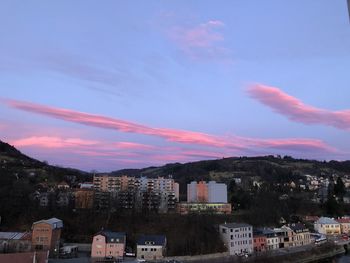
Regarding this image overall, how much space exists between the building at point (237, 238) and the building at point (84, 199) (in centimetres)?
1560

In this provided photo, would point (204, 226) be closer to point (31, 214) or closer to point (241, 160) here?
point (31, 214)

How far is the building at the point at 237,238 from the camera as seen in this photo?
32.1 m

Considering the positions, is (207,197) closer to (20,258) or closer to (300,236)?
(300,236)

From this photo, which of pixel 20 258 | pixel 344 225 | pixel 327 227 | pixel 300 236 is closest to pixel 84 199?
pixel 300 236

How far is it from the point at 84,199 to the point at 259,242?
64.5 feet

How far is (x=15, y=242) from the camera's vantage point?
92.0ft

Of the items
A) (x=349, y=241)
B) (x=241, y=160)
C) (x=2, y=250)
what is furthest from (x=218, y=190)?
(x=241, y=160)

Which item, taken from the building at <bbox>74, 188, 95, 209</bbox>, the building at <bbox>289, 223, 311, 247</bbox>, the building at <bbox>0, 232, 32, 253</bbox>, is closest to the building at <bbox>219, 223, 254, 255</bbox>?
the building at <bbox>289, 223, 311, 247</bbox>

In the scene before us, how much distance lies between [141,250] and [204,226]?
7239mm

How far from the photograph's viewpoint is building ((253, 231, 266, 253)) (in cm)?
3458

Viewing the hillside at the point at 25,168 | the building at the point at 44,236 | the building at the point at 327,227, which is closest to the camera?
the building at the point at 44,236

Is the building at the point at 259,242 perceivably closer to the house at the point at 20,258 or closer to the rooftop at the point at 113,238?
the rooftop at the point at 113,238

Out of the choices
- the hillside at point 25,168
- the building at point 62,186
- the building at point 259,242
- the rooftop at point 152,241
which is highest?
the hillside at point 25,168

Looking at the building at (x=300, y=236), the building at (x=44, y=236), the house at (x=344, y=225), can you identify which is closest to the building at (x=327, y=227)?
the house at (x=344, y=225)
